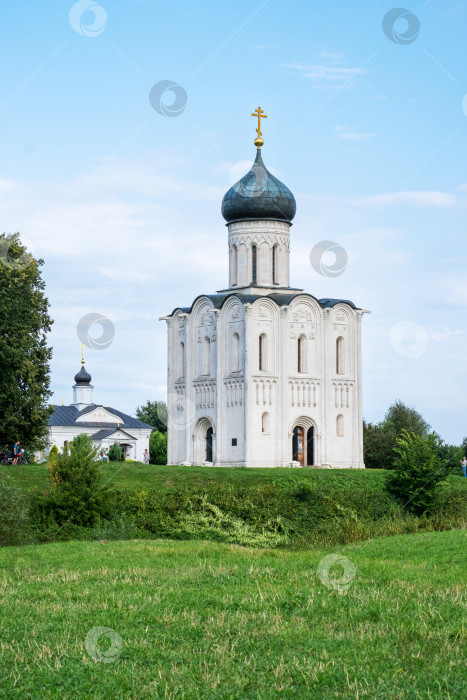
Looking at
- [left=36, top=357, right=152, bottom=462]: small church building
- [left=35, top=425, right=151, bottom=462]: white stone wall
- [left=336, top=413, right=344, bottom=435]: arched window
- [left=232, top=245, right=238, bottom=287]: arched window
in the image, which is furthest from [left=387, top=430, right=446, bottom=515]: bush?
[left=35, top=425, right=151, bottom=462]: white stone wall

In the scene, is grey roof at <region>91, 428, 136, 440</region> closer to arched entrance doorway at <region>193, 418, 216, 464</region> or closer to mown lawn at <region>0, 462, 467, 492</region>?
arched entrance doorway at <region>193, 418, 216, 464</region>

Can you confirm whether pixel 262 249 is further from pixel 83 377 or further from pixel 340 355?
pixel 83 377

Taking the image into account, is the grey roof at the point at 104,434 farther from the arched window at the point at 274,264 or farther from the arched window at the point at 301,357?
the arched window at the point at 301,357

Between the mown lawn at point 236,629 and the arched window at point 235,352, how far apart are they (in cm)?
2561

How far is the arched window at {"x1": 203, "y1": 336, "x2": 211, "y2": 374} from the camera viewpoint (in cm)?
4284

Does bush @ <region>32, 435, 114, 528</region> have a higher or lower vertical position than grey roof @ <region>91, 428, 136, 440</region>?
lower

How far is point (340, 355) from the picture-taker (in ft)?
141

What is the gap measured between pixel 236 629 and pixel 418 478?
689 inches

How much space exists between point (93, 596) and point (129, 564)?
11.2ft

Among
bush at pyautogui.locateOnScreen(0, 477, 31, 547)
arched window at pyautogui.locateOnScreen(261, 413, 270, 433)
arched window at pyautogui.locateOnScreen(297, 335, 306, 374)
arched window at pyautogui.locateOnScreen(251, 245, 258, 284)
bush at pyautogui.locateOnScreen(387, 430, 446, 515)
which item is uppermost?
arched window at pyautogui.locateOnScreen(251, 245, 258, 284)

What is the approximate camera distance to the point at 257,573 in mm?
13719

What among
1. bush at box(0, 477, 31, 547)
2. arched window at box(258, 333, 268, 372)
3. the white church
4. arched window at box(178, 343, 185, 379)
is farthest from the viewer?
arched window at box(178, 343, 185, 379)

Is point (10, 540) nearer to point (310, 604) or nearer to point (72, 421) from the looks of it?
point (310, 604)

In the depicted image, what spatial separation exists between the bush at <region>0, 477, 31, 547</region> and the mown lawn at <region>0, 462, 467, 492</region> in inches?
254
